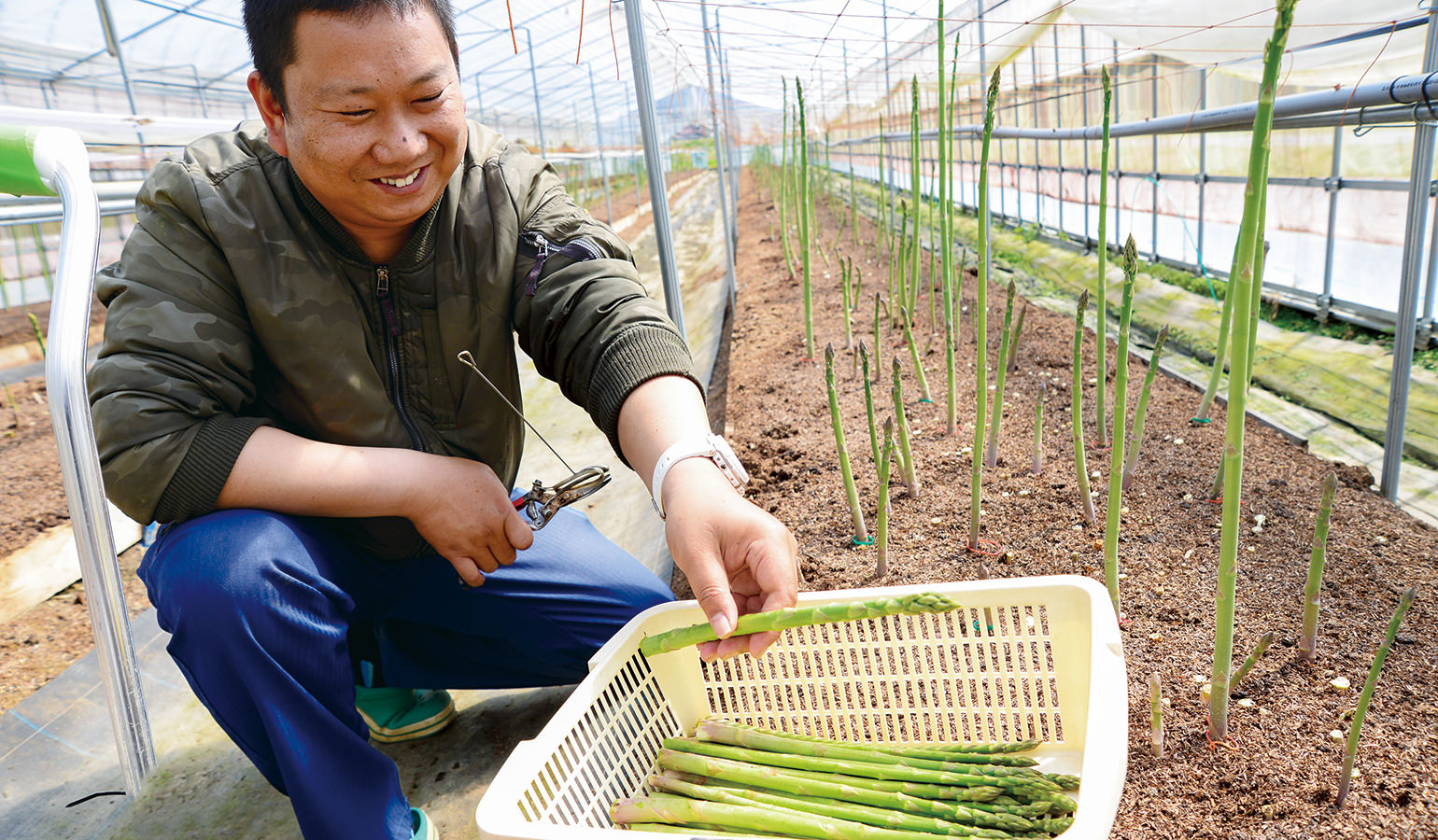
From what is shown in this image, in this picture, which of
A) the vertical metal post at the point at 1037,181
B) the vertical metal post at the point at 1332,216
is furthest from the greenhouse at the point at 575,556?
the vertical metal post at the point at 1037,181

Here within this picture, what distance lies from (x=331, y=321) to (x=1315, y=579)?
1429 millimetres

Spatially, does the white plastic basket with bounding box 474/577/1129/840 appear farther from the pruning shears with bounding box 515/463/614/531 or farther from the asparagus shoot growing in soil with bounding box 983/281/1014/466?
the asparagus shoot growing in soil with bounding box 983/281/1014/466

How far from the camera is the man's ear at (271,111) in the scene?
1.16 metres

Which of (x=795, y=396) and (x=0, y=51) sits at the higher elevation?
(x=0, y=51)

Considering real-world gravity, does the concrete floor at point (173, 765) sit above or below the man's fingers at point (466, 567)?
below

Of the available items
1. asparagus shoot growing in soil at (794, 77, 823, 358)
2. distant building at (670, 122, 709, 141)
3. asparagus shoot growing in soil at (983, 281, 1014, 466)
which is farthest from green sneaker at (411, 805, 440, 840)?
distant building at (670, 122, 709, 141)

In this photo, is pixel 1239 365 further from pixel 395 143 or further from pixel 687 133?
pixel 687 133

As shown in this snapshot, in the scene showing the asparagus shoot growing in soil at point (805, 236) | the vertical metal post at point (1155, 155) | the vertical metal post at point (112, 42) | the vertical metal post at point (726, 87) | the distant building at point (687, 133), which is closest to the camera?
the asparagus shoot growing in soil at point (805, 236)

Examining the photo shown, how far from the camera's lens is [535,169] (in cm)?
149

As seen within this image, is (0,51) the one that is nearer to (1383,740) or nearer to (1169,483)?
(1169,483)

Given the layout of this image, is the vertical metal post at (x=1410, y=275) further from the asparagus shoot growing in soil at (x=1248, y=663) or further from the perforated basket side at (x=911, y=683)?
the perforated basket side at (x=911, y=683)

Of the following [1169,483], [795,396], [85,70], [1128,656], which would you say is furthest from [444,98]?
[85,70]

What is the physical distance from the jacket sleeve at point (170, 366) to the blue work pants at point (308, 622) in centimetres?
9

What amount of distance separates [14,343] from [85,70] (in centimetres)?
304
